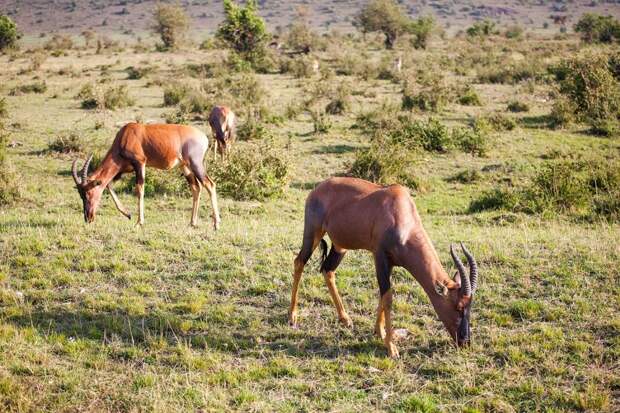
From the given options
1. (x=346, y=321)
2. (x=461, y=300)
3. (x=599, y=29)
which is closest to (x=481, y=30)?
(x=599, y=29)

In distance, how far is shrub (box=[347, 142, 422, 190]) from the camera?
52.1 ft

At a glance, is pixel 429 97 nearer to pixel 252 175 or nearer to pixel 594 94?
pixel 594 94

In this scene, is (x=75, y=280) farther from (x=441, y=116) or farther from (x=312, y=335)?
(x=441, y=116)

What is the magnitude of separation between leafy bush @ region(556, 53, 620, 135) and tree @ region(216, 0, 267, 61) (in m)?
22.4

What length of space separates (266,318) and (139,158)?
514cm

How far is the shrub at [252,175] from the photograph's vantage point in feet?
49.0

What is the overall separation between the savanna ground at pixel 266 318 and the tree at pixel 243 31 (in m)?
29.0

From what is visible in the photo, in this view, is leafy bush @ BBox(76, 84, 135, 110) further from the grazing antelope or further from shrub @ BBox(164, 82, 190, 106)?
the grazing antelope

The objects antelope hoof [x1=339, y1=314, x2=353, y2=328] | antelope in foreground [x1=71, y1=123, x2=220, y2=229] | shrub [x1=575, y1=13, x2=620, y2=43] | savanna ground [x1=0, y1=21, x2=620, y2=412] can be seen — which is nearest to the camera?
savanna ground [x1=0, y1=21, x2=620, y2=412]

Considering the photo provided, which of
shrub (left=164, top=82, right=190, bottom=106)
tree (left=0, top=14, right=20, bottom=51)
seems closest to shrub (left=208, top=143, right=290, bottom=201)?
shrub (left=164, top=82, right=190, bottom=106)

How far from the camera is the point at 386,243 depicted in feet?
21.4

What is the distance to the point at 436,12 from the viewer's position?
122125 mm

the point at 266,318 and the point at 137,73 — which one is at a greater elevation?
the point at 266,318

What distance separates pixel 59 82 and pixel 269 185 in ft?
72.3
